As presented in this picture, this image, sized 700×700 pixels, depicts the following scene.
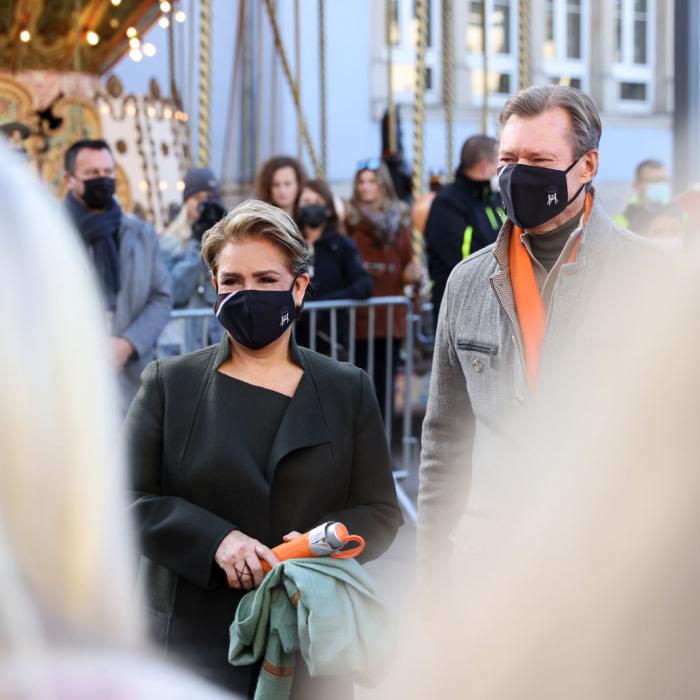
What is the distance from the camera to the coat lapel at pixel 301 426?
2.70 m

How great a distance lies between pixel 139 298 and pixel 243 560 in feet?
10.3

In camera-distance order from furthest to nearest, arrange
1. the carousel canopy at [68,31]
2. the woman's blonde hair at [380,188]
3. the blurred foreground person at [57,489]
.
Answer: the carousel canopy at [68,31] < the woman's blonde hair at [380,188] < the blurred foreground person at [57,489]

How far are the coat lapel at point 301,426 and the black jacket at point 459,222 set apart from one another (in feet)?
12.7

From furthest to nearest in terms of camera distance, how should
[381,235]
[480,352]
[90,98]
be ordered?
[90,98]
[381,235]
[480,352]

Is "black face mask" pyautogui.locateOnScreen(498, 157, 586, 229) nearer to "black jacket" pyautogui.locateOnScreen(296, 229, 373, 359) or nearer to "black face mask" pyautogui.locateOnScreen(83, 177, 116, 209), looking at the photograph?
"black face mask" pyautogui.locateOnScreen(83, 177, 116, 209)

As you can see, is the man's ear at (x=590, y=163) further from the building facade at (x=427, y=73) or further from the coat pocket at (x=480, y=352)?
the building facade at (x=427, y=73)

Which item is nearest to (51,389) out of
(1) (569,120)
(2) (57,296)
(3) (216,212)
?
(2) (57,296)

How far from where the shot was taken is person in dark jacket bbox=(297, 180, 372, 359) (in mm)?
6930

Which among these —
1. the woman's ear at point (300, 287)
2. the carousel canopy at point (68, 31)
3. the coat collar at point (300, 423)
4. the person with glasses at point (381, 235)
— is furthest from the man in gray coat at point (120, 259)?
the carousel canopy at point (68, 31)

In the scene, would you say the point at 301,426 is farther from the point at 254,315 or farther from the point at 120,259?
the point at 120,259

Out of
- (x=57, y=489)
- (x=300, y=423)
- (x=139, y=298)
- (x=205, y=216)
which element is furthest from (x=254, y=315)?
(x=205, y=216)

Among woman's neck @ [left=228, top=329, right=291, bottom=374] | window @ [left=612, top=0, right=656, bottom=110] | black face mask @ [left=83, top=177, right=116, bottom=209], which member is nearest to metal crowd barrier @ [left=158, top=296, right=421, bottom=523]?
black face mask @ [left=83, top=177, right=116, bottom=209]

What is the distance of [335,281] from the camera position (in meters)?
7.04

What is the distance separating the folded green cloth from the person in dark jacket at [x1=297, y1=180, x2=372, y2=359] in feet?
14.5
